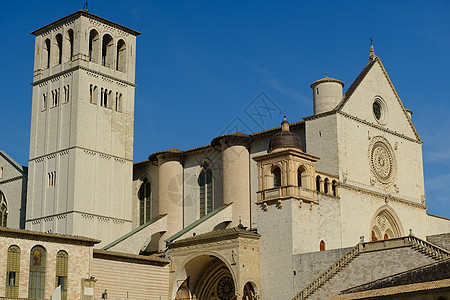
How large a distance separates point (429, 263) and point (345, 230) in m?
8.84

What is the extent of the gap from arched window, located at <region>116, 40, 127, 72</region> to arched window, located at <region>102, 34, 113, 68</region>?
2.80 feet

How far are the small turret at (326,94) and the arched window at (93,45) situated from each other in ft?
51.8

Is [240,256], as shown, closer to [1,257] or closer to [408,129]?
[1,257]

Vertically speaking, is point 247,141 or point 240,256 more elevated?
point 247,141

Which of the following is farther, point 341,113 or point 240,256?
point 341,113

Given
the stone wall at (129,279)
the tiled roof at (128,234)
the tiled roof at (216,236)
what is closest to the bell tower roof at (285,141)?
the tiled roof at (216,236)

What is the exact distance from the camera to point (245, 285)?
37.1m

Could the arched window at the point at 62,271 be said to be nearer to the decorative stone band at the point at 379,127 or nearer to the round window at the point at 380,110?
the decorative stone band at the point at 379,127

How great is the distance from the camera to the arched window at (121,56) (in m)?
52.0

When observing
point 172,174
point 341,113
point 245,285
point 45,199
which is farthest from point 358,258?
point 45,199

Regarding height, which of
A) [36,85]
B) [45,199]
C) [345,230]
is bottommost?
[345,230]

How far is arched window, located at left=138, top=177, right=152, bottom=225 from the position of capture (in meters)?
50.6

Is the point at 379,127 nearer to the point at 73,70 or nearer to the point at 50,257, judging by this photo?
the point at 73,70

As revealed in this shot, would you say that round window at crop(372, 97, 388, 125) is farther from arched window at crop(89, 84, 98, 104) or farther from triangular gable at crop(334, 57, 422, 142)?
arched window at crop(89, 84, 98, 104)
